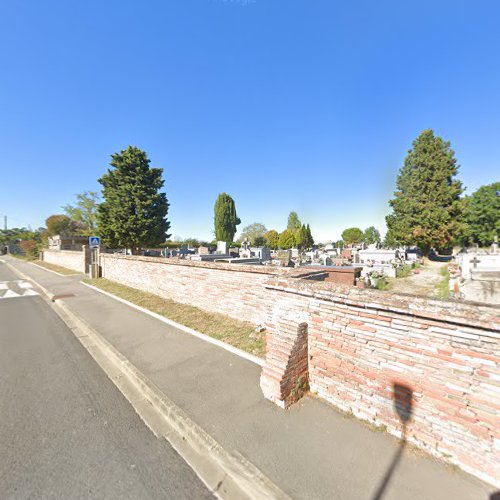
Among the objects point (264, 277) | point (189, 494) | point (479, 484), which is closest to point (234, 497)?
point (189, 494)

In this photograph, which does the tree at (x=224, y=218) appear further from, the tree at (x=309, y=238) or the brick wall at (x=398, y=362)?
the brick wall at (x=398, y=362)

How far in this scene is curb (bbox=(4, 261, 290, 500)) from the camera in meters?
2.38

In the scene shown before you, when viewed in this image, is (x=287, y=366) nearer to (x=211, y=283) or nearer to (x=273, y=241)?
(x=211, y=283)

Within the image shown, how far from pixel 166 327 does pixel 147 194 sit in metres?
16.8

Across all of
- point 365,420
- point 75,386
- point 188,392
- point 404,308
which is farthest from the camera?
point 75,386

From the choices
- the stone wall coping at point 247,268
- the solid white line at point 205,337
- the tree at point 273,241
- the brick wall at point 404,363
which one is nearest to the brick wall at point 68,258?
the stone wall coping at point 247,268

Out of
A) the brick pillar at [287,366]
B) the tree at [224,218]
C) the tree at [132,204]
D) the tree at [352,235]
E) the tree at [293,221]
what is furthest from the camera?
the tree at [352,235]

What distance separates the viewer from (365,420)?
311cm

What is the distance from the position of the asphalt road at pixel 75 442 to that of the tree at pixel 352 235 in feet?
361

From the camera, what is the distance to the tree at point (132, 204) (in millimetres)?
19578

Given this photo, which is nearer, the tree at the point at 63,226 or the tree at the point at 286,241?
the tree at the point at 63,226

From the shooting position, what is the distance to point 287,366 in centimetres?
343

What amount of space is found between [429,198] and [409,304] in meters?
Result: 35.8

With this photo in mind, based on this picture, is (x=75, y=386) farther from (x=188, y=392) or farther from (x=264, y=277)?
(x=264, y=277)
